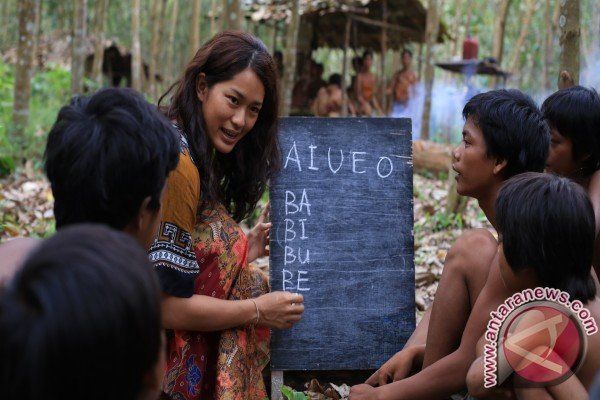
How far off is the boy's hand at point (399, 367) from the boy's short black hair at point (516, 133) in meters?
0.83

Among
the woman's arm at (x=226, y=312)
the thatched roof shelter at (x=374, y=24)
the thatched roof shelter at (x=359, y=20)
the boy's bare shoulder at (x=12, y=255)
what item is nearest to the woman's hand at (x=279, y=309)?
the woman's arm at (x=226, y=312)

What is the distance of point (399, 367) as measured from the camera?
9.79 feet

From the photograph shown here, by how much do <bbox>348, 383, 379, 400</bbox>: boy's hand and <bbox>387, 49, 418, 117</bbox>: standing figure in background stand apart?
1468 cm

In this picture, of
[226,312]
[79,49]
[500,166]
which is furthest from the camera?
[79,49]

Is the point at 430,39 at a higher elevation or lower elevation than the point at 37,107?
higher

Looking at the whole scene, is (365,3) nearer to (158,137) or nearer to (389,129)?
(389,129)

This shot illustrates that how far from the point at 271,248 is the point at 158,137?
151cm

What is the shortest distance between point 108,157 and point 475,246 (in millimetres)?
1434

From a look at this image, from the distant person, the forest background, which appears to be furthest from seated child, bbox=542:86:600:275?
the distant person

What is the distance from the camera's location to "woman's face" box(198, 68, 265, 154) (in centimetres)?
290

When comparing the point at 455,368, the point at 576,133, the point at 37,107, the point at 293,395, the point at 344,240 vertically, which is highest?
the point at 576,133

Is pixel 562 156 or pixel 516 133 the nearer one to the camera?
pixel 516 133

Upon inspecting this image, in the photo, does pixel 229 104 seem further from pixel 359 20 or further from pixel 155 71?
pixel 155 71

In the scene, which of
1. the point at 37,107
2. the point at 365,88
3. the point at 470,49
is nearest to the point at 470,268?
→ the point at 470,49
